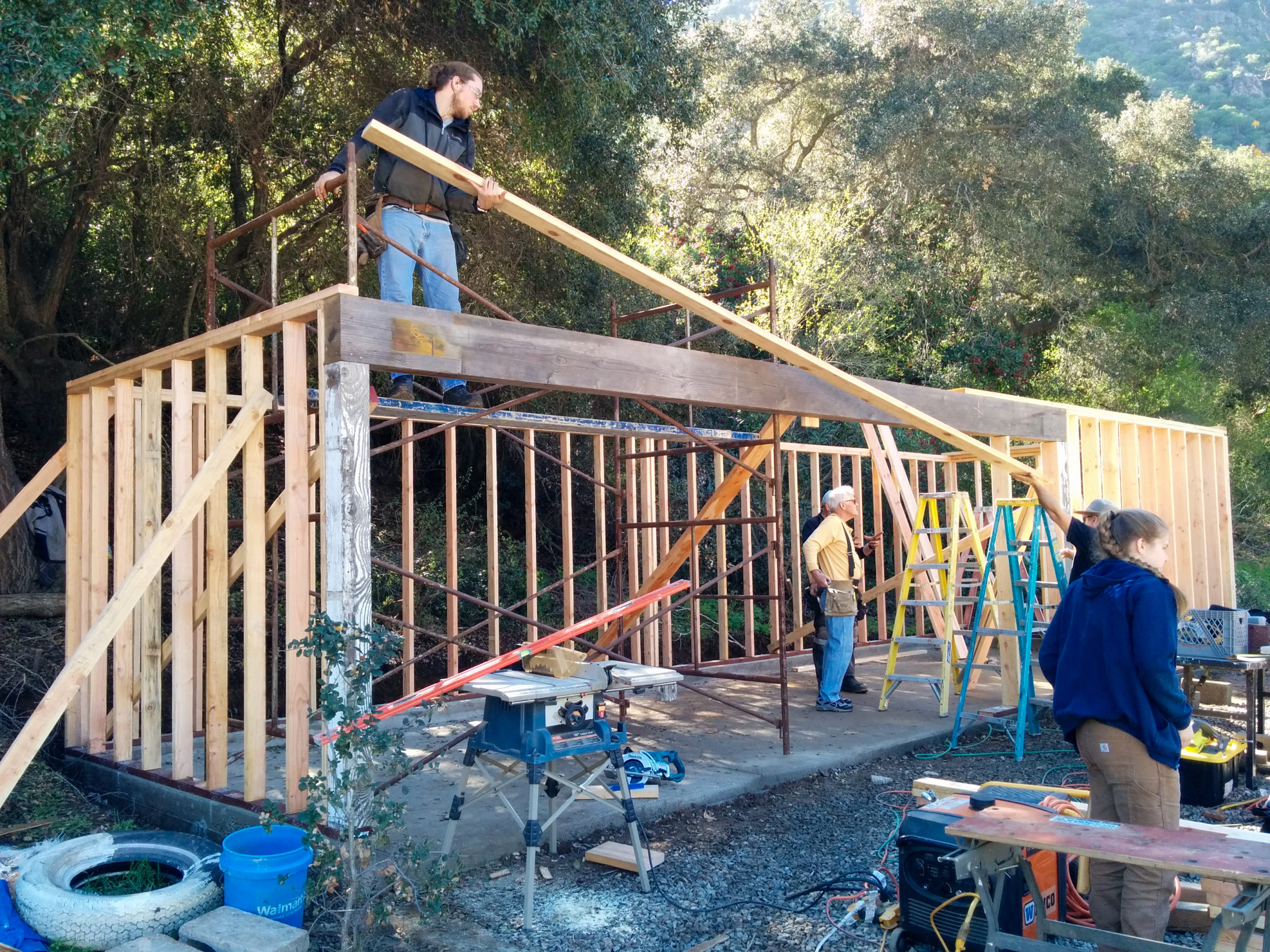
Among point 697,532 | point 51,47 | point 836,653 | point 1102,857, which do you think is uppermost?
point 51,47

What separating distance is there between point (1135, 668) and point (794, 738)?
3.50 meters

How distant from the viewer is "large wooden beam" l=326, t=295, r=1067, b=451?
3.99 metres

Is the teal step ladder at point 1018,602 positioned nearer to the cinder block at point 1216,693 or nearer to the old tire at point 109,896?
the cinder block at point 1216,693

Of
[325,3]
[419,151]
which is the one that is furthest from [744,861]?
[325,3]

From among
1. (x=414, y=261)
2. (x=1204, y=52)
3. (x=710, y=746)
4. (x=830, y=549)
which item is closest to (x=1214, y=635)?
(x=830, y=549)

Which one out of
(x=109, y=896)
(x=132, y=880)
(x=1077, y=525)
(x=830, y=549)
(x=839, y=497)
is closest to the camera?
(x=109, y=896)

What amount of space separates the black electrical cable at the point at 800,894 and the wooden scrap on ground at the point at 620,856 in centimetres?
7

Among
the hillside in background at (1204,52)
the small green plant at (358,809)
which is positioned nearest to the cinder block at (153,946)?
the small green plant at (358,809)

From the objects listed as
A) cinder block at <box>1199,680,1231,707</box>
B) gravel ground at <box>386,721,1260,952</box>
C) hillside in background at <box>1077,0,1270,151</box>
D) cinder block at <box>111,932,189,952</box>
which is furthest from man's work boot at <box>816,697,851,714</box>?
hillside in background at <box>1077,0,1270,151</box>

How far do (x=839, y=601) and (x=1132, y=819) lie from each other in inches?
161

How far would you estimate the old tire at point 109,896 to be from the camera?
338 centimetres

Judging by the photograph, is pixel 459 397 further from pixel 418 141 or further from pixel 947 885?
pixel 947 885

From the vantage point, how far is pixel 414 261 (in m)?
4.76

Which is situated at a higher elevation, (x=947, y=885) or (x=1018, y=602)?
(x=1018, y=602)
